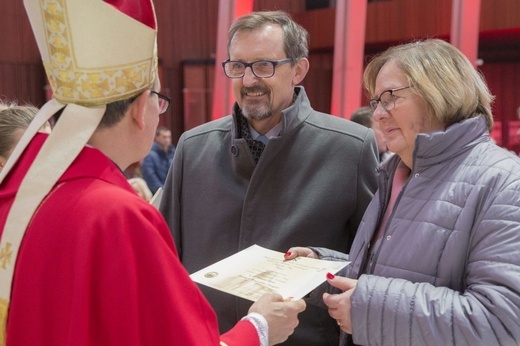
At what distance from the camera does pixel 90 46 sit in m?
1.11

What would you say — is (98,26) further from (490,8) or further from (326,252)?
(490,8)

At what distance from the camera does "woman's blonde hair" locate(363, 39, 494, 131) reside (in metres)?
1.50

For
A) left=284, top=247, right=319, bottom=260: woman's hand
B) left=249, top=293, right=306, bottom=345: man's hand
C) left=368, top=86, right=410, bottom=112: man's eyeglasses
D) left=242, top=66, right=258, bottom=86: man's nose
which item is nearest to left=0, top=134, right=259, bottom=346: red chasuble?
left=249, top=293, right=306, bottom=345: man's hand

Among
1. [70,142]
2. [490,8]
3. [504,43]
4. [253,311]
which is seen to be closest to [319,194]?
[253,311]

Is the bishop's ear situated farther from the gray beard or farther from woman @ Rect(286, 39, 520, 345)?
the gray beard

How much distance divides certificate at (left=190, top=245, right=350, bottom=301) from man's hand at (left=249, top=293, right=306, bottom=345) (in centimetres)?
2

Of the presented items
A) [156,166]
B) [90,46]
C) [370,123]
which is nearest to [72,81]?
[90,46]

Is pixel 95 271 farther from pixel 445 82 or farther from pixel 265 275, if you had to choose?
pixel 445 82

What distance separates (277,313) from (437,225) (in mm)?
444

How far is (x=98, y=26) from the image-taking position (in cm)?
110

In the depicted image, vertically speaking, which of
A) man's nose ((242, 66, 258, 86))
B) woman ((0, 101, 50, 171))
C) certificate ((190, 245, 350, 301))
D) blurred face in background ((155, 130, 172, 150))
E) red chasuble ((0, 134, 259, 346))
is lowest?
blurred face in background ((155, 130, 172, 150))

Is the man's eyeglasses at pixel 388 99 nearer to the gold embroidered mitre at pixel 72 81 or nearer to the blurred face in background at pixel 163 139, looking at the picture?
the gold embroidered mitre at pixel 72 81

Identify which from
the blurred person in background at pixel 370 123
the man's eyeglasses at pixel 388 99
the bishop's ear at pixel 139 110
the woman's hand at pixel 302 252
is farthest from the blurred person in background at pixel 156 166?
the bishop's ear at pixel 139 110

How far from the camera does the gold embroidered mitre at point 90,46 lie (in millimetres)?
1102
